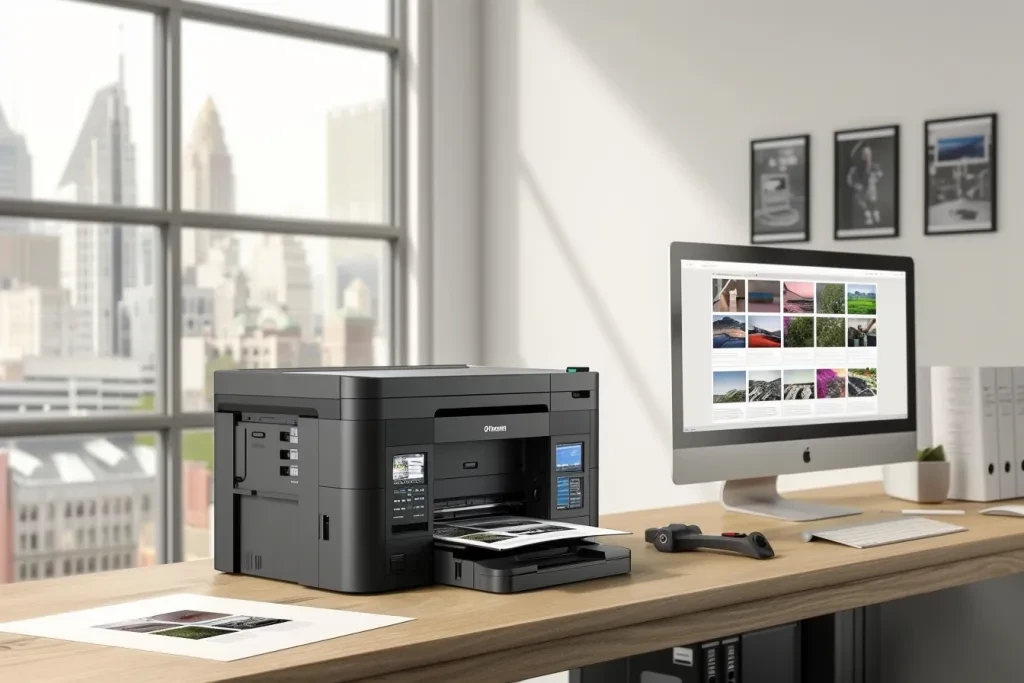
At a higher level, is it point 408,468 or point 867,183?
point 867,183

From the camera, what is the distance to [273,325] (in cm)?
434

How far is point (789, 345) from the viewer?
2383 millimetres

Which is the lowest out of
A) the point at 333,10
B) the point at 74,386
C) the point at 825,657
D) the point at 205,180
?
the point at 825,657

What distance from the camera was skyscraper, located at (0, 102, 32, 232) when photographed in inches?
148

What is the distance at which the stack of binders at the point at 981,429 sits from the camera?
267 centimetres

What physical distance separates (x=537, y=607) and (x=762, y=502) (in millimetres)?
1060

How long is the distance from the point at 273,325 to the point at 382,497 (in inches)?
110

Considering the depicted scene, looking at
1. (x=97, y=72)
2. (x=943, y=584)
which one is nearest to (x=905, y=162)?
(x=943, y=584)

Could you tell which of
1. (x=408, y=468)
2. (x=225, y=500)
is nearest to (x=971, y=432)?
(x=408, y=468)

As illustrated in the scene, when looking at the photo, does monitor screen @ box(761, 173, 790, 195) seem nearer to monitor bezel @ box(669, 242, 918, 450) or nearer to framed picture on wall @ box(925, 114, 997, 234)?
framed picture on wall @ box(925, 114, 997, 234)

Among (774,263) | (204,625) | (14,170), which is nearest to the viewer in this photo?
(204,625)

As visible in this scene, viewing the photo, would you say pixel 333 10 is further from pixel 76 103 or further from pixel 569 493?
pixel 569 493

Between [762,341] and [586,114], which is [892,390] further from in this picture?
[586,114]

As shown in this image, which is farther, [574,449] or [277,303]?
[277,303]
